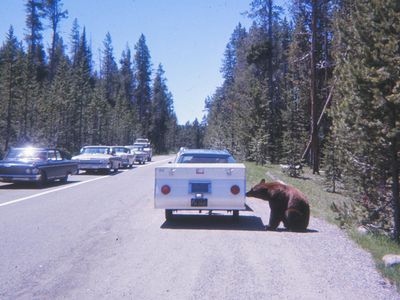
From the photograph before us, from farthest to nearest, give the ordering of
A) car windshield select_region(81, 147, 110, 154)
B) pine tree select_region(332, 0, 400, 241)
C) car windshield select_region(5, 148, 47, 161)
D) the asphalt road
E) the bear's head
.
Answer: car windshield select_region(81, 147, 110, 154) < car windshield select_region(5, 148, 47, 161) < the bear's head < pine tree select_region(332, 0, 400, 241) < the asphalt road

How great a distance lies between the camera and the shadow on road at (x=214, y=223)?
9469 mm

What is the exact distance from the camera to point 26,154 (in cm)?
1838

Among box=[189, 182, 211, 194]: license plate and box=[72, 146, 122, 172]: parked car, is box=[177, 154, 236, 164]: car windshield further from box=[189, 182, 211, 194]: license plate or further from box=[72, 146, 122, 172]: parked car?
box=[72, 146, 122, 172]: parked car

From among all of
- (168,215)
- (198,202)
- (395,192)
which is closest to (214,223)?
Result: (198,202)

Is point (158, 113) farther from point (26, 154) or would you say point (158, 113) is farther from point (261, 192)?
point (261, 192)

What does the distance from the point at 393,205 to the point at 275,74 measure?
48.1 meters

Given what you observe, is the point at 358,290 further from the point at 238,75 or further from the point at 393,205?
the point at 238,75

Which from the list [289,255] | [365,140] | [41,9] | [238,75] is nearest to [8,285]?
[289,255]

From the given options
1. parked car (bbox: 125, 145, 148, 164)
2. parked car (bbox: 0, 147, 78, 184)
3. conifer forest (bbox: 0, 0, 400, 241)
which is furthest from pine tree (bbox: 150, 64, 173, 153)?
A: parked car (bbox: 0, 147, 78, 184)

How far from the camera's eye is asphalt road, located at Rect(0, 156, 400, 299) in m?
5.24

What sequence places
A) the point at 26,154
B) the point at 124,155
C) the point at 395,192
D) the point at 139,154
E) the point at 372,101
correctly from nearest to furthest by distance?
the point at 372,101 → the point at 395,192 → the point at 26,154 → the point at 124,155 → the point at 139,154

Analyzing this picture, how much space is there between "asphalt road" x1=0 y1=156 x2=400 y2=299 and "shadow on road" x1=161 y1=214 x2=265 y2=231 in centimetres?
2

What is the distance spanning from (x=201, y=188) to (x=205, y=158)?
6.34 ft

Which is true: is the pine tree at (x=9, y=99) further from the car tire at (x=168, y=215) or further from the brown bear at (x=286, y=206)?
the brown bear at (x=286, y=206)
